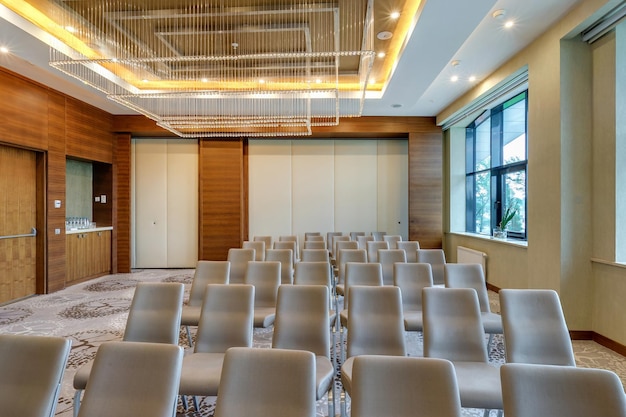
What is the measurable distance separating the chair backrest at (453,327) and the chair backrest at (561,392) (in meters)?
1.02

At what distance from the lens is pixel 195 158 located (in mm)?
8547

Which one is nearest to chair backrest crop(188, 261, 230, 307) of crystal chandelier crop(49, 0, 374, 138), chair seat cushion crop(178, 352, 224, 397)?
chair seat cushion crop(178, 352, 224, 397)

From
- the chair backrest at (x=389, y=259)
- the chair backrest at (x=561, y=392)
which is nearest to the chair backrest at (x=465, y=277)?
the chair backrest at (x=389, y=259)

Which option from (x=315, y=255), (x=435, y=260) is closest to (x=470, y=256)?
(x=435, y=260)

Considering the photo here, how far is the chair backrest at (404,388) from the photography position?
1390 mm

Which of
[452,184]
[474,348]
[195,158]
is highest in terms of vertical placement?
[195,158]

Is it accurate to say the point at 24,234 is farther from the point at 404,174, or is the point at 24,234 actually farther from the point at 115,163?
the point at 404,174

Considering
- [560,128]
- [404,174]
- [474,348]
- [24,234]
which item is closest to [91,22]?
[24,234]

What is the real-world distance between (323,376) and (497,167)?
5875 millimetres

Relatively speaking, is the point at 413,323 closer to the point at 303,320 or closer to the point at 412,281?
the point at 412,281

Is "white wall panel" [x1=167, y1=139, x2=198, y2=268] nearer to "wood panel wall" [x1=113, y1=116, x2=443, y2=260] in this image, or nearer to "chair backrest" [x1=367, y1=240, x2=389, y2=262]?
"wood panel wall" [x1=113, y1=116, x2=443, y2=260]

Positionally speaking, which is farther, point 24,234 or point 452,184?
point 452,184

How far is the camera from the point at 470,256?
691 centimetres

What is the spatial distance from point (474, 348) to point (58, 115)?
7.33 metres
